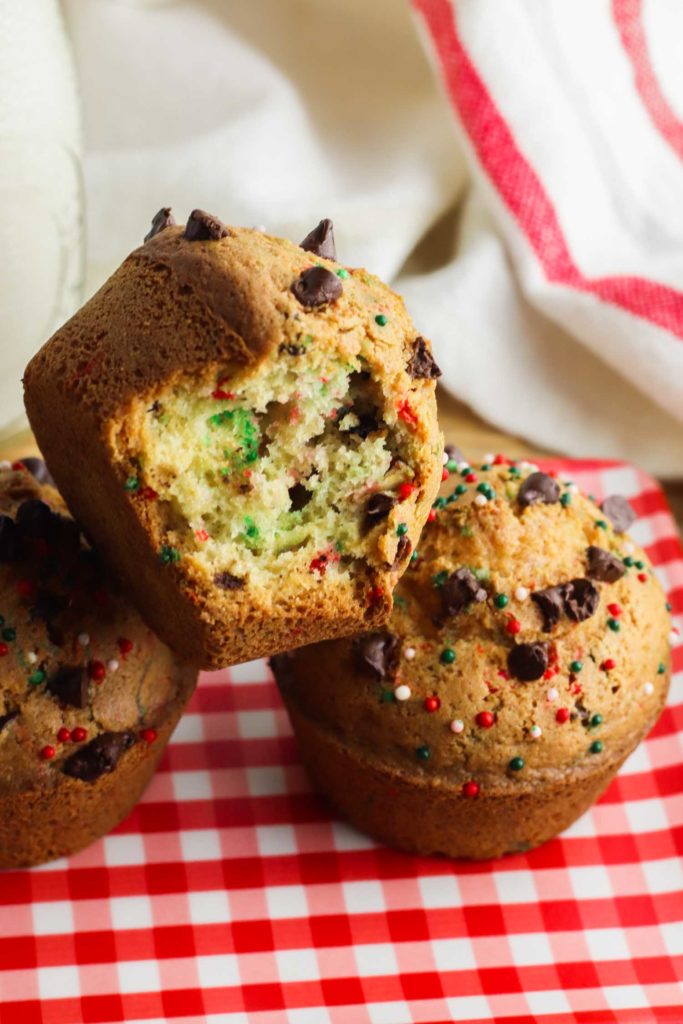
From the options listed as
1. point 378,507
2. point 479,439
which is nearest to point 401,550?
point 378,507

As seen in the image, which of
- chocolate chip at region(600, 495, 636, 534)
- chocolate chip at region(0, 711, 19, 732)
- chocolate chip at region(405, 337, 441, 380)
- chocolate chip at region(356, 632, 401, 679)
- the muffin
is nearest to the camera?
→ the muffin

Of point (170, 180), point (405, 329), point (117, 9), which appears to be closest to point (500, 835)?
point (405, 329)

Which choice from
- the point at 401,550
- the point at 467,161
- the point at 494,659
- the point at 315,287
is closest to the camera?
the point at 315,287

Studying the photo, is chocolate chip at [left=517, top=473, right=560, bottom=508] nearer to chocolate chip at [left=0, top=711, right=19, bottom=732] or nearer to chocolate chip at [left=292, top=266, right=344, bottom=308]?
chocolate chip at [left=292, top=266, right=344, bottom=308]

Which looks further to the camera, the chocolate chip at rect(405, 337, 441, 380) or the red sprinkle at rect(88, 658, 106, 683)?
the red sprinkle at rect(88, 658, 106, 683)

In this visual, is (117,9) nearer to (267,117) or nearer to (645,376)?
(267,117)

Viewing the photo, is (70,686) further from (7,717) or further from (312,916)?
(312,916)

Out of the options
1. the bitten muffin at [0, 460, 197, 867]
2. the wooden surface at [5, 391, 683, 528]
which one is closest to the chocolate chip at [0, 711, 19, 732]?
the bitten muffin at [0, 460, 197, 867]

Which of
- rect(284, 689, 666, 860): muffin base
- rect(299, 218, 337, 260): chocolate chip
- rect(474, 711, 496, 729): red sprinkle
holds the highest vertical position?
rect(299, 218, 337, 260): chocolate chip
